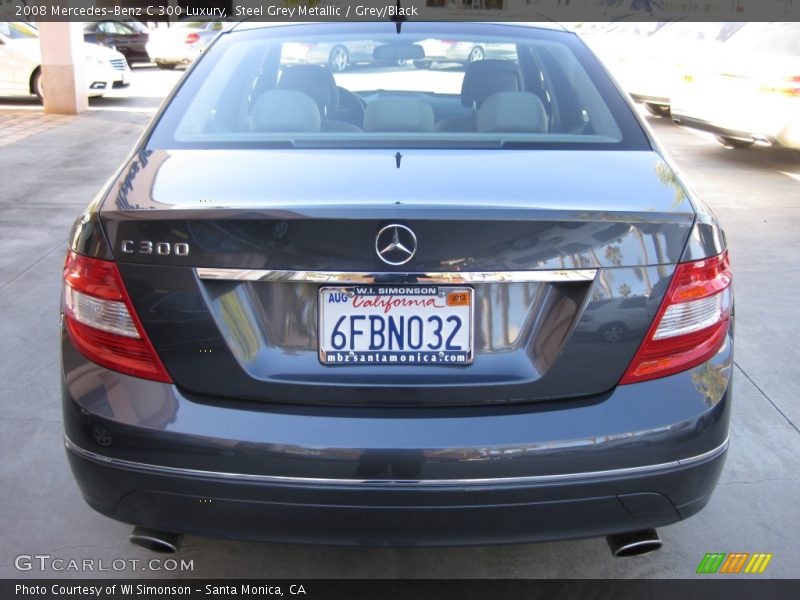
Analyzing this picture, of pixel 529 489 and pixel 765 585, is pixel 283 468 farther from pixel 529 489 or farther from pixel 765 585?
pixel 765 585

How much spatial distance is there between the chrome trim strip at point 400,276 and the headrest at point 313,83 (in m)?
1.27

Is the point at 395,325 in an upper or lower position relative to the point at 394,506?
upper

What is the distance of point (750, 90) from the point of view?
9.33 metres

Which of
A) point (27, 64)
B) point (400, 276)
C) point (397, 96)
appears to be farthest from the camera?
point (27, 64)

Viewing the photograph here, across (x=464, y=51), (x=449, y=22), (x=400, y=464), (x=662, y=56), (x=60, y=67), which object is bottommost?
(x=60, y=67)

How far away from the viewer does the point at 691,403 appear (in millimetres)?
2283

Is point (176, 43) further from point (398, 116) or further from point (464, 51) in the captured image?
point (398, 116)

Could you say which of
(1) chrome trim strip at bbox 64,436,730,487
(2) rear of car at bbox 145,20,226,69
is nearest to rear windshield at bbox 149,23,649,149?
(1) chrome trim strip at bbox 64,436,730,487

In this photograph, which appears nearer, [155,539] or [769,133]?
[155,539]

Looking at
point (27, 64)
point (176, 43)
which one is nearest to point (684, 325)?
point (27, 64)

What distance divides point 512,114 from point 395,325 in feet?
3.94

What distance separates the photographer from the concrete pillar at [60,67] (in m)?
13.7

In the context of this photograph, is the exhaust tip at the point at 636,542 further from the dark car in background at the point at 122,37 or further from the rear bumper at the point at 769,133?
the dark car in background at the point at 122,37

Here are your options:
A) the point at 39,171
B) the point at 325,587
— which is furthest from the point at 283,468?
the point at 39,171
